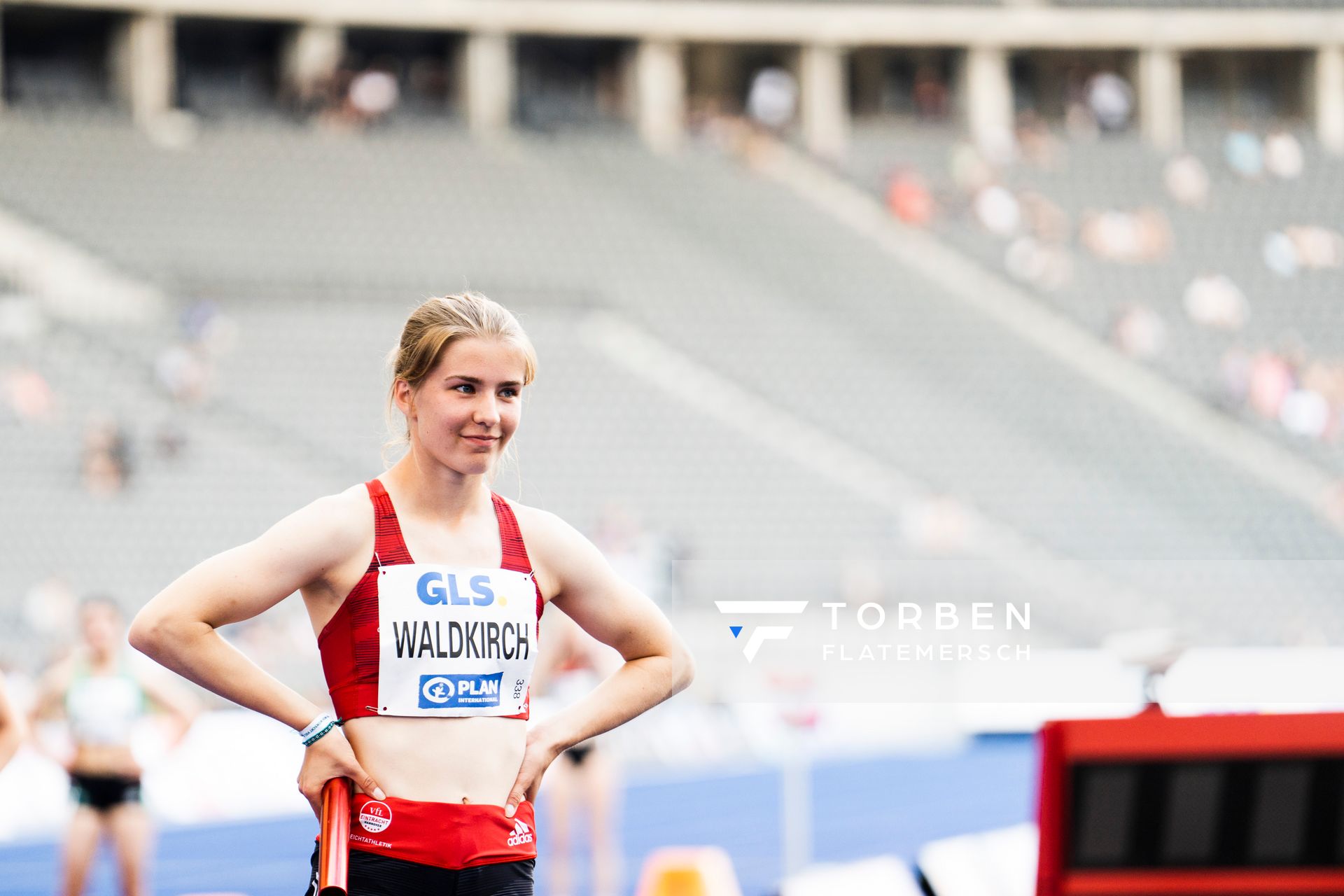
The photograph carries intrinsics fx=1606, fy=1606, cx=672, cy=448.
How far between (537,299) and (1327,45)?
1495 cm

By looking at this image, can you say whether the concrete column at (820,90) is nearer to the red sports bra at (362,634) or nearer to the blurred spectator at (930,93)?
the blurred spectator at (930,93)

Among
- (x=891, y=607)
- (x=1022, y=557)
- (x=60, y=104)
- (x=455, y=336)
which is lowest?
(x=455, y=336)

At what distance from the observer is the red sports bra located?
7.56ft

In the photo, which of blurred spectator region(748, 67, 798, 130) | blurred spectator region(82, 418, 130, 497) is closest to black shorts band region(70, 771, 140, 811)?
blurred spectator region(82, 418, 130, 497)

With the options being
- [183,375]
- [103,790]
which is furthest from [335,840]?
[183,375]

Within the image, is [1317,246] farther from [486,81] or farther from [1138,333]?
[486,81]

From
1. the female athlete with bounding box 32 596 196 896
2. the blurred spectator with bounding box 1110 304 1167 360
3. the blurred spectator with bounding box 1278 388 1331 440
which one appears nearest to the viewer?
the female athlete with bounding box 32 596 196 896

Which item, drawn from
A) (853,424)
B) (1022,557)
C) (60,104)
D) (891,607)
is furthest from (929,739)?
(60,104)

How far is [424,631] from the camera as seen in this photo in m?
2.31

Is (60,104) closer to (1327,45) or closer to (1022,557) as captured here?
(1022,557)

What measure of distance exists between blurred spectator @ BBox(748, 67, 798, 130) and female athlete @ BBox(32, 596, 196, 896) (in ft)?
64.7

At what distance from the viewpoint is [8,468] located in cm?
1466

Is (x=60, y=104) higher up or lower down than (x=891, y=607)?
higher up

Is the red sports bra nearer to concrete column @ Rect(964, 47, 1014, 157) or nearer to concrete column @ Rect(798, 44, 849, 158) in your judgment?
concrete column @ Rect(798, 44, 849, 158)
